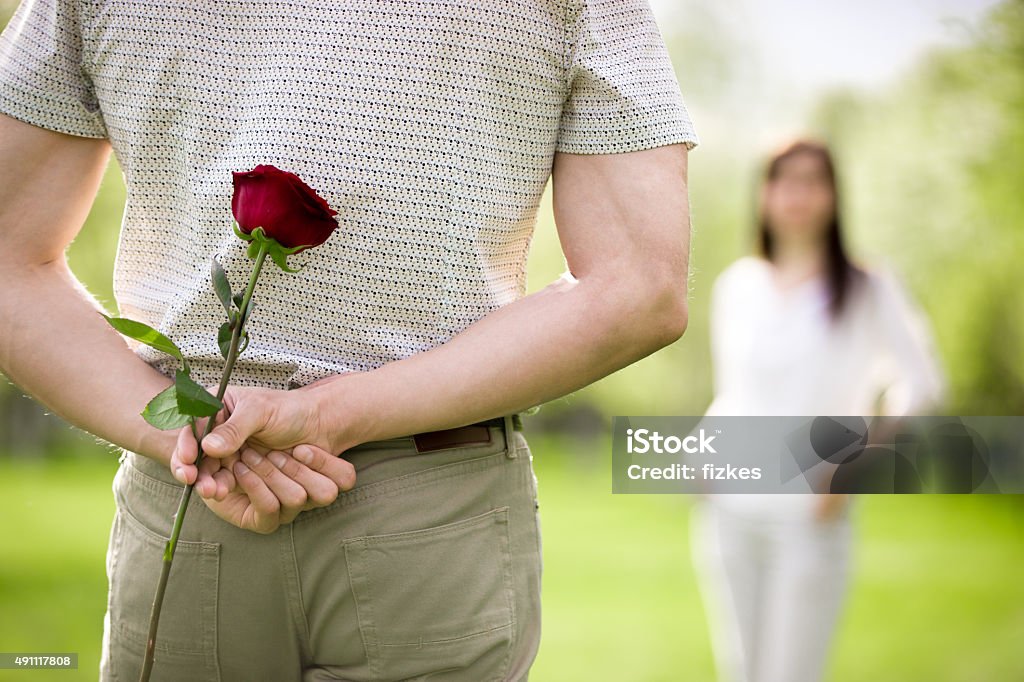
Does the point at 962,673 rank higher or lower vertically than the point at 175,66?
lower

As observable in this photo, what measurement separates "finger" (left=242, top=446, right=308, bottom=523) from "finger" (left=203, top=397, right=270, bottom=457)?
0.03 meters

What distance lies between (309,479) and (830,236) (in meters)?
2.85

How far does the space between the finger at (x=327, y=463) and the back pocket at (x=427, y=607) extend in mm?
84

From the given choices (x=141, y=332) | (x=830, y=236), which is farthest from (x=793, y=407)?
(x=141, y=332)

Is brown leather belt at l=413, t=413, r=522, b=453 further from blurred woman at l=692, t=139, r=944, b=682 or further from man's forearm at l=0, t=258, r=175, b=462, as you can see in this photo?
blurred woman at l=692, t=139, r=944, b=682

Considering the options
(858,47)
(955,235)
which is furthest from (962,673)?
(858,47)

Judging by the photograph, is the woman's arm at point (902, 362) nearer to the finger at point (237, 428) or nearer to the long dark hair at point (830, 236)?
the long dark hair at point (830, 236)

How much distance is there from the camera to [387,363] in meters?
1.19

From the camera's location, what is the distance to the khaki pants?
1.17 m

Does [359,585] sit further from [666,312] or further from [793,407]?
[793,407]

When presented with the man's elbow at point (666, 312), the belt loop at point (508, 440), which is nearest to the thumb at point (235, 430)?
the belt loop at point (508, 440)

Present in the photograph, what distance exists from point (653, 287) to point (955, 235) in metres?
10.8

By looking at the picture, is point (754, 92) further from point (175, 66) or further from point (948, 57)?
point (175, 66)
